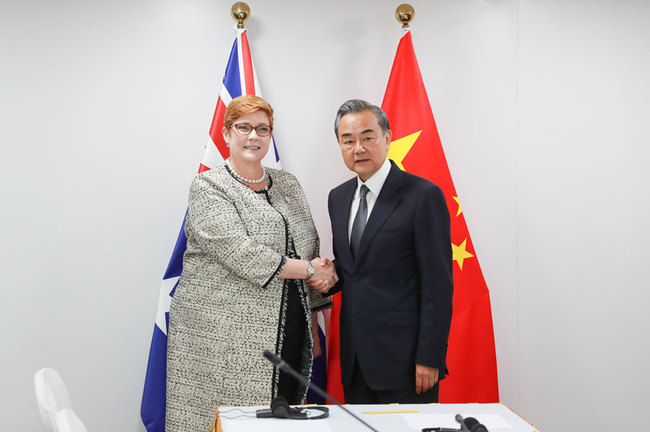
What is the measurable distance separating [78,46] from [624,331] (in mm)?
3289

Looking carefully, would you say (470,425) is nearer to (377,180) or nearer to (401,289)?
(401,289)

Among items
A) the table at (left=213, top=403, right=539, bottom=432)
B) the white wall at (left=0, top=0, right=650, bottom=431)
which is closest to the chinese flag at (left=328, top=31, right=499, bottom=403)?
the white wall at (left=0, top=0, right=650, bottom=431)

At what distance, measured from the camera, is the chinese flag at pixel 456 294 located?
282 centimetres

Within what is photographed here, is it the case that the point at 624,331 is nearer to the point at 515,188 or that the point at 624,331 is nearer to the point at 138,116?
the point at 515,188

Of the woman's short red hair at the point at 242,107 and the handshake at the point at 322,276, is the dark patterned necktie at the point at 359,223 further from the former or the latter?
the woman's short red hair at the point at 242,107

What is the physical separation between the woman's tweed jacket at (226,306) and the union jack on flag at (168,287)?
1.01ft

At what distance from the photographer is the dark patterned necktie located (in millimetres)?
2230

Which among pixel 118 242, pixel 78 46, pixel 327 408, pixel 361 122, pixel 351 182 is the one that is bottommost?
pixel 327 408

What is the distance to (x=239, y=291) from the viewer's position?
2244 mm

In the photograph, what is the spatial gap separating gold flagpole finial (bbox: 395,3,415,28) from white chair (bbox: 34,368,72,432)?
2.36 meters

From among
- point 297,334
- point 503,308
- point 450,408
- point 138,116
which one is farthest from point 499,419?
point 138,116

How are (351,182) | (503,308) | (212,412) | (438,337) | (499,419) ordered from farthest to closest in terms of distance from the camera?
(503,308) → (351,182) → (212,412) → (438,337) → (499,419)

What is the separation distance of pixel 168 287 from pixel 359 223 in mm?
1017

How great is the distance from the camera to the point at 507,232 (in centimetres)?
312
